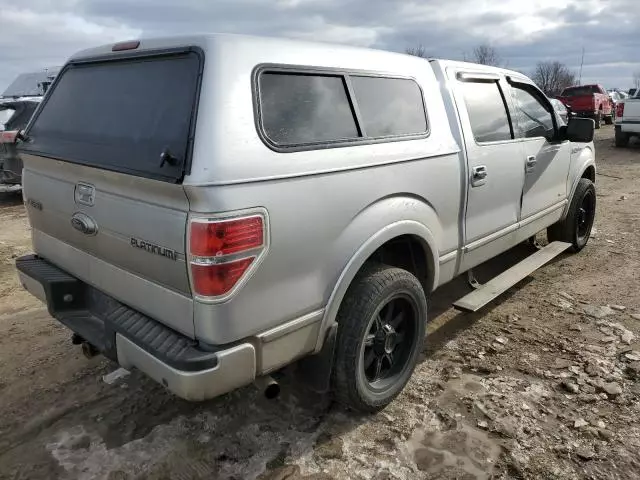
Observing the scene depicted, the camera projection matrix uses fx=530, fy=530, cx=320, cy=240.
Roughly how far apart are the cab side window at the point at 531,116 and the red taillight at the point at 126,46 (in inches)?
114

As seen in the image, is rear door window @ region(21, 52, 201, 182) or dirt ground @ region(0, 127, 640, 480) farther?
dirt ground @ region(0, 127, 640, 480)

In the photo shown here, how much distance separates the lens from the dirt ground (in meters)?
2.62

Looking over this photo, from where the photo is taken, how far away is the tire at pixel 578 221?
535 centimetres

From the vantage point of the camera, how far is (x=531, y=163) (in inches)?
167

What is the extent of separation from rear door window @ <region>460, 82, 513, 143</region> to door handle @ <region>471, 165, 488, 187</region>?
0.19 meters

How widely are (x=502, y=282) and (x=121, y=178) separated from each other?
2.89 meters

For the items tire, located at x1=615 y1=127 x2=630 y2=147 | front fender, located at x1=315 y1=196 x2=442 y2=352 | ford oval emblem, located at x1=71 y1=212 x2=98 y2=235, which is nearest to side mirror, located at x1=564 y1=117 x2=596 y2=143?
front fender, located at x1=315 y1=196 x2=442 y2=352

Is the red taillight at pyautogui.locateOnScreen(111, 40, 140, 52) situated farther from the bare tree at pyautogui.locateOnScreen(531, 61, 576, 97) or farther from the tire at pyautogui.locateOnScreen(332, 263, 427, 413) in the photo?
the bare tree at pyautogui.locateOnScreen(531, 61, 576, 97)

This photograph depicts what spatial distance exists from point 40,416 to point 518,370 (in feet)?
9.61

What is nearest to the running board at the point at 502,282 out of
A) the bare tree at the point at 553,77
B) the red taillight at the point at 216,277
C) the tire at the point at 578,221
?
the tire at the point at 578,221

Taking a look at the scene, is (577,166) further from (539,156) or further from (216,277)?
(216,277)

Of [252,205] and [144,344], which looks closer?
[252,205]

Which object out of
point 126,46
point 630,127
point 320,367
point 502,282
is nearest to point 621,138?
point 630,127

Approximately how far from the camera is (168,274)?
2215mm
